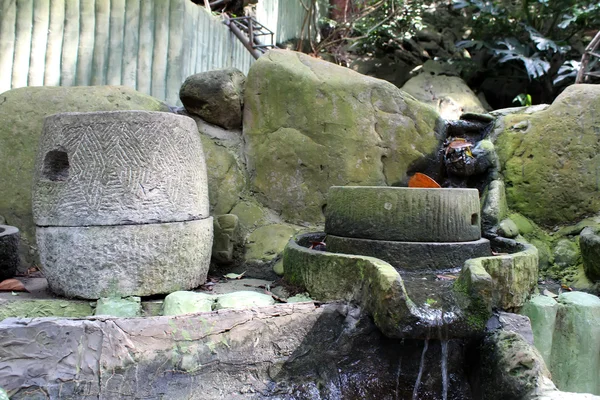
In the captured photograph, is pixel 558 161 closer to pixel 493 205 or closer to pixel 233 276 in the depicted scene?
pixel 493 205

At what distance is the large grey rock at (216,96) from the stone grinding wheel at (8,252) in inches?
65.7

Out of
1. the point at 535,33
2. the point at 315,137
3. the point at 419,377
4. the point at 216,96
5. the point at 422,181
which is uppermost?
the point at 535,33

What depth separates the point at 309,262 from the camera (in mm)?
2885

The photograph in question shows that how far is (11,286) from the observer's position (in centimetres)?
294

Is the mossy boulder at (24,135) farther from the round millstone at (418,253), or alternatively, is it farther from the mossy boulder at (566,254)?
the mossy boulder at (566,254)

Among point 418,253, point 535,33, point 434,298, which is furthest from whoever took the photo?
point 535,33

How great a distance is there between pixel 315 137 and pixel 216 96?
879 mm

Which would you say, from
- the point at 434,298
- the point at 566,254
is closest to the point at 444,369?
the point at 434,298

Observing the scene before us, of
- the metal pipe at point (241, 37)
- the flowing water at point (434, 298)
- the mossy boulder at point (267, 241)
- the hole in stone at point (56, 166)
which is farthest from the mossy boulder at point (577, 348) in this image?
the metal pipe at point (241, 37)

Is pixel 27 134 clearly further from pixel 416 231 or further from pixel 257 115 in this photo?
pixel 416 231

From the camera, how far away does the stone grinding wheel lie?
119 inches

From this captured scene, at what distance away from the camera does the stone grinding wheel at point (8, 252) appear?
3033mm

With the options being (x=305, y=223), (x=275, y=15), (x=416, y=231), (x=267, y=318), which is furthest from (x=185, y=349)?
(x=275, y=15)

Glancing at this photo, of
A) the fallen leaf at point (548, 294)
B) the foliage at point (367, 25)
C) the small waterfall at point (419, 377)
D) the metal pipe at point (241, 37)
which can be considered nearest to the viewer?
the small waterfall at point (419, 377)
